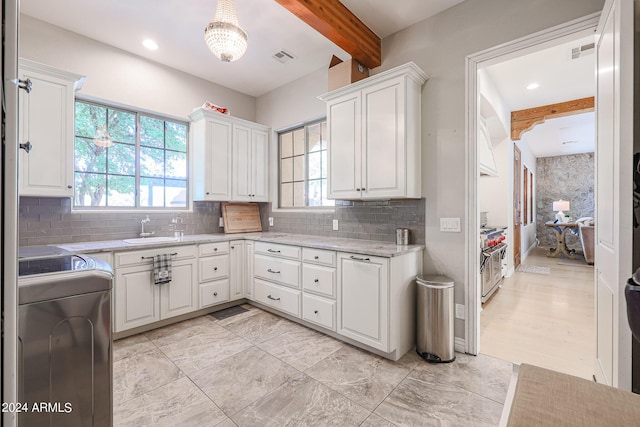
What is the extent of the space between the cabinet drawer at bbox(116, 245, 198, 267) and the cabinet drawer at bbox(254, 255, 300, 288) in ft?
2.45

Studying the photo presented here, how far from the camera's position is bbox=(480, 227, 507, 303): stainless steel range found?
3.42 metres

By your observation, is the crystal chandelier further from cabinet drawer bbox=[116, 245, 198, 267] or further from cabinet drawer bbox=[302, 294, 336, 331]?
cabinet drawer bbox=[302, 294, 336, 331]

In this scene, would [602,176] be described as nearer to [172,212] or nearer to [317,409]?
[317,409]

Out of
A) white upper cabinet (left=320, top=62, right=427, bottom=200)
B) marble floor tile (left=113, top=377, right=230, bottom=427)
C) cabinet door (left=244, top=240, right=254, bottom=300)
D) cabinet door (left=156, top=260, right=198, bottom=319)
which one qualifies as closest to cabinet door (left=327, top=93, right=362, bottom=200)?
white upper cabinet (left=320, top=62, right=427, bottom=200)

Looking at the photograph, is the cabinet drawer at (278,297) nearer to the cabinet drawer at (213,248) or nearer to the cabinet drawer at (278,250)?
the cabinet drawer at (278,250)

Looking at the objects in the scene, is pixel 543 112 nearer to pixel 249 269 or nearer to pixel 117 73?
pixel 249 269

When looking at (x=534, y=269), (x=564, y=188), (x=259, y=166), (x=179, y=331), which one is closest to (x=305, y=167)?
(x=259, y=166)

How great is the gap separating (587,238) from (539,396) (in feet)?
25.1

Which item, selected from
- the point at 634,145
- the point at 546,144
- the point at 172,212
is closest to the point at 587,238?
the point at 546,144

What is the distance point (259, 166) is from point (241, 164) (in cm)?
31

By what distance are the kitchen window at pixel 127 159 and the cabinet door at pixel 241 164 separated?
2.16 feet

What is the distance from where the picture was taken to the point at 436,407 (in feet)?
5.86

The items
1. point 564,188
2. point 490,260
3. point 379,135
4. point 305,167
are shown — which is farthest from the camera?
point 564,188

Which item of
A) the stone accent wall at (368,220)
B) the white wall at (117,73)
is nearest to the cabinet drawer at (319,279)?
the stone accent wall at (368,220)
